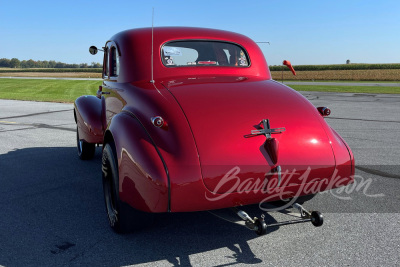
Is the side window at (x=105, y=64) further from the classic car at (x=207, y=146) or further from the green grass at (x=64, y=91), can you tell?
the green grass at (x=64, y=91)

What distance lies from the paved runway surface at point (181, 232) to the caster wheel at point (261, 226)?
0.95ft

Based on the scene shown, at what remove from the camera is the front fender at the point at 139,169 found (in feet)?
8.99

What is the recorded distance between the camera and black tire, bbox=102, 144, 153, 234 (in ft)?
10.6

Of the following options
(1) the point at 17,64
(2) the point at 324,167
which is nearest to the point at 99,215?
(2) the point at 324,167

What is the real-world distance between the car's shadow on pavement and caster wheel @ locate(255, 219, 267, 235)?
0.32m

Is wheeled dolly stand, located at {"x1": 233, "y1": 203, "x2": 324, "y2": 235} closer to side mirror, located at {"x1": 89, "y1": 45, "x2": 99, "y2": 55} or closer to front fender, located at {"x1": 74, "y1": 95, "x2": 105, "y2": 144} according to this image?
front fender, located at {"x1": 74, "y1": 95, "x2": 105, "y2": 144}

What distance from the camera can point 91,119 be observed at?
199 inches

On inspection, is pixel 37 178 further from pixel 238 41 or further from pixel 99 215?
pixel 238 41

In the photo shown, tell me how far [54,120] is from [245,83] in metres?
8.62

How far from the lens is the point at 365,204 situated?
13.4 ft

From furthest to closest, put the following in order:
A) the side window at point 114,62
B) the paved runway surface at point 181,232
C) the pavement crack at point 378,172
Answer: the pavement crack at point 378,172 → the side window at point 114,62 → the paved runway surface at point 181,232

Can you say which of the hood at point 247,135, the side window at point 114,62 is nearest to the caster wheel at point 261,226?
the hood at point 247,135

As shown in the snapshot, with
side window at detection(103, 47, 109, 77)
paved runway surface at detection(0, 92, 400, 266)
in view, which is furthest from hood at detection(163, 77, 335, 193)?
side window at detection(103, 47, 109, 77)

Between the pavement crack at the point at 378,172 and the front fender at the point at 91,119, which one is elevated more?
the front fender at the point at 91,119
